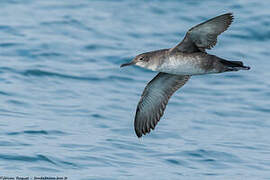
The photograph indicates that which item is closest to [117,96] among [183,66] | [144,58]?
[144,58]

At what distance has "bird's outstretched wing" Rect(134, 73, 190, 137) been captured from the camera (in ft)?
33.9

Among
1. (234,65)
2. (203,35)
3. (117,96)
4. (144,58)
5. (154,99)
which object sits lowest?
(117,96)

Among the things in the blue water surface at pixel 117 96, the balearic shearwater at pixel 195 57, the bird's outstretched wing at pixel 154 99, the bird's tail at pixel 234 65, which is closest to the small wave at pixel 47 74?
the blue water surface at pixel 117 96

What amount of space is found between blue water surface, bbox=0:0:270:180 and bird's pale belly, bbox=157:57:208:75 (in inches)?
63.9

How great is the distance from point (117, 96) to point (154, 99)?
8.43ft

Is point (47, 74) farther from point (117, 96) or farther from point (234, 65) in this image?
point (234, 65)

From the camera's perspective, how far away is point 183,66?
29.5 feet

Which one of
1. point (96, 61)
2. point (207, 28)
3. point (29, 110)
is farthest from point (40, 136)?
point (96, 61)

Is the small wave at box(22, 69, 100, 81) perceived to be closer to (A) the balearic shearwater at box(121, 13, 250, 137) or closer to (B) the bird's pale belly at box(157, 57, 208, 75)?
(A) the balearic shearwater at box(121, 13, 250, 137)

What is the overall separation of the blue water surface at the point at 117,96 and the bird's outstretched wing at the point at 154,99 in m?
0.45

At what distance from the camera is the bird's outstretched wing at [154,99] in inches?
407

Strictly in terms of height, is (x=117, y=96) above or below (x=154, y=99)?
below

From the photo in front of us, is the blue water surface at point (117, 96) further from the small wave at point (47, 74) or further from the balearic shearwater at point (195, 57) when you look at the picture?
the balearic shearwater at point (195, 57)

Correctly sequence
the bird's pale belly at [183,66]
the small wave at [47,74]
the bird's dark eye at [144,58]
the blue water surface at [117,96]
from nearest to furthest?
1. the bird's pale belly at [183,66]
2. the bird's dark eye at [144,58]
3. the blue water surface at [117,96]
4. the small wave at [47,74]
